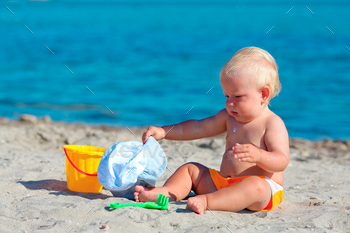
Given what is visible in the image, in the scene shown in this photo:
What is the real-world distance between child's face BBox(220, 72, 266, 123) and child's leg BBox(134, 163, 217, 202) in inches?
21.1

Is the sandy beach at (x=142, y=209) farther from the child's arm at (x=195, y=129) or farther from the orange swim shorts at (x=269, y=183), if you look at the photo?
the child's arm at (x=195, y=129)

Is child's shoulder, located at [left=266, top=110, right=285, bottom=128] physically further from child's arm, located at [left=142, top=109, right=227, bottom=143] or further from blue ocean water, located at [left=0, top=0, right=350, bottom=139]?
blue ocean water, located at [left=0, top=0, right=350, bottom=139]

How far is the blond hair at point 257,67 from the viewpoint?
8.67 ft

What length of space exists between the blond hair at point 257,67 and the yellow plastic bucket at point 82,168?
1.21 meters

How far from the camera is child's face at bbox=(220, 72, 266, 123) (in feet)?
8.65

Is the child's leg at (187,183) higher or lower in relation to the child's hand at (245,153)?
lower

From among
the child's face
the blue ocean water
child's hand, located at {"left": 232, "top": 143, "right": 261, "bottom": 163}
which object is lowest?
child's hand, located at {"left": 232, "top": 143, "right": 261, "bottom": 163}

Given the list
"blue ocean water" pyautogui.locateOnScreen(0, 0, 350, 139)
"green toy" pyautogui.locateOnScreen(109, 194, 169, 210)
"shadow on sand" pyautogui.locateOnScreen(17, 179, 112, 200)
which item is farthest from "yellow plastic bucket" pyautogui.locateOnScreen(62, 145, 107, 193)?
"blue ocean water" pyautogui.locateOnScreen(0, 0, 350, 139)

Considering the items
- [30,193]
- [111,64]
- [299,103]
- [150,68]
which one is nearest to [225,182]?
[30,193]

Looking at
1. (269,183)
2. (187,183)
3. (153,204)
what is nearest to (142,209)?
(153,204)

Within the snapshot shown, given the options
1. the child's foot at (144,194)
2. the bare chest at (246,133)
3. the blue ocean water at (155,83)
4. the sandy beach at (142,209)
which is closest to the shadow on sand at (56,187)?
the sandy beach at (142,209)

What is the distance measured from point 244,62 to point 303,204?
122cm

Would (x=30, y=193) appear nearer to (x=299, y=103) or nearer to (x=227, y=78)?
(x=227, y=78)

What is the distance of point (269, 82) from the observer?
8.86ft
